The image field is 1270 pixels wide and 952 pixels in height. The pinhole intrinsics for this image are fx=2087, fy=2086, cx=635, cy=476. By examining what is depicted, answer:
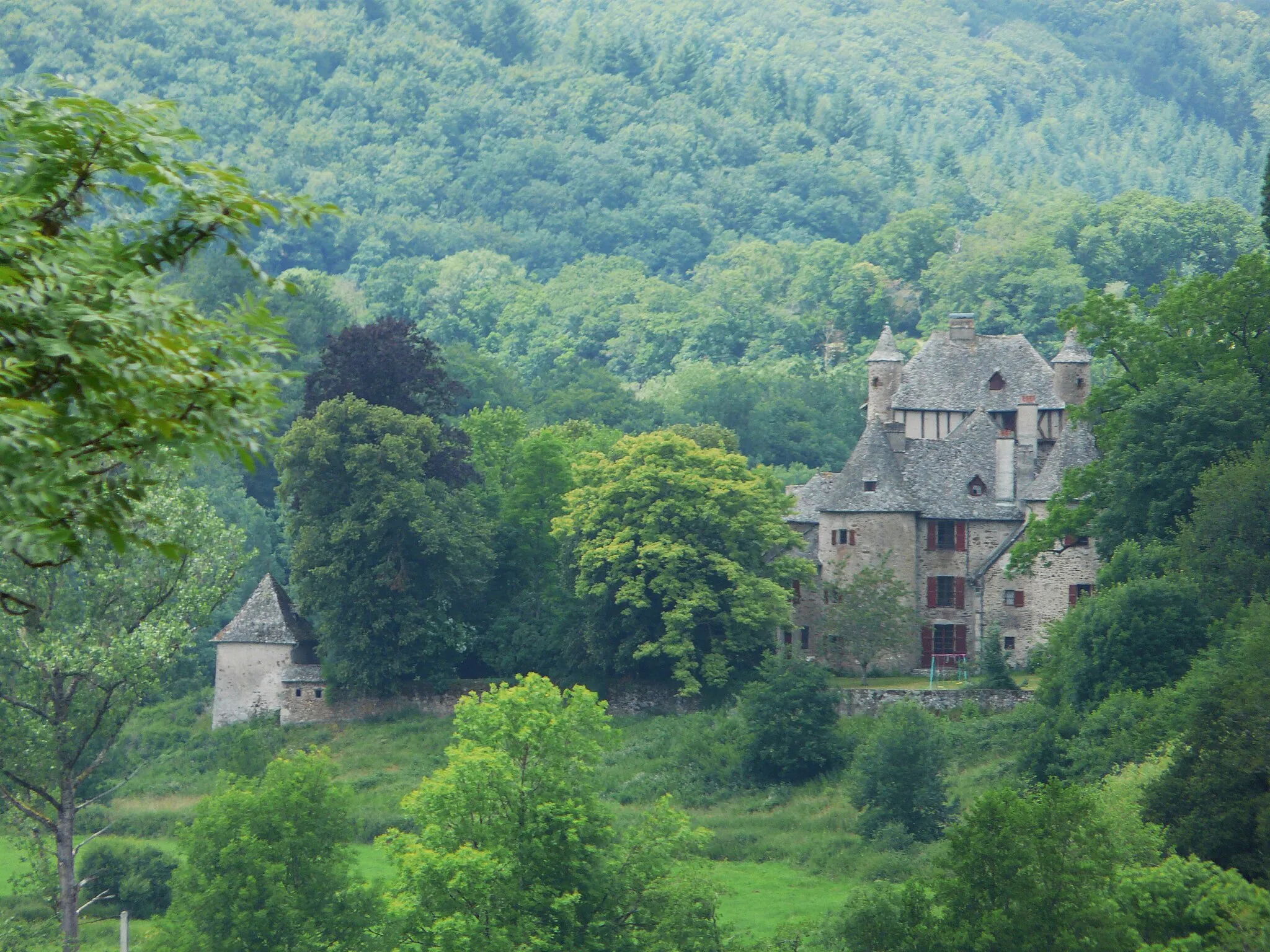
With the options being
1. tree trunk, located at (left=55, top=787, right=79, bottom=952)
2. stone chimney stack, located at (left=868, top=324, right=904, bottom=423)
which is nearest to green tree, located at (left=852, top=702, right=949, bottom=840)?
tree trunk, located at (left=55, top=787, right=79, bottom=952)

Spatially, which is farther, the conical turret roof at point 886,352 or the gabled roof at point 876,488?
the conical turret roof at point 886,352

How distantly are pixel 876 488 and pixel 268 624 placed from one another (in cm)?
1985

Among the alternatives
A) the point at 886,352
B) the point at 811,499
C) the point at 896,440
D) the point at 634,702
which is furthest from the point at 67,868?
the point at 886,352

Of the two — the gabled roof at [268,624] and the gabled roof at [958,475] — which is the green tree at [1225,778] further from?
the gabled roof at [268,624]

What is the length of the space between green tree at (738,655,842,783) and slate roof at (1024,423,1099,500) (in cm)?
1067

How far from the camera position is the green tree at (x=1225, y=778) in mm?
33344

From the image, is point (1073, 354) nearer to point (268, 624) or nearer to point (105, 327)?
point (268, 624)

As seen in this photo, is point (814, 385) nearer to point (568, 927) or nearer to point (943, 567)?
point (943, 567)

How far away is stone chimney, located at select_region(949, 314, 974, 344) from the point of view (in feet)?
233

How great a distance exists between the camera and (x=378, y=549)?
207 ft

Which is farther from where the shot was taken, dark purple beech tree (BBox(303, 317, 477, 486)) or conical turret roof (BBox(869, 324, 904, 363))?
conical turret roof (BBox(869, 324, 904, 363))

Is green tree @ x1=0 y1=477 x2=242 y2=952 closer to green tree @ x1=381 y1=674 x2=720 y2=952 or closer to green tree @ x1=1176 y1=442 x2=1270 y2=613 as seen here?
green tree @ x1=381 y1=674 x2=720 y2=952

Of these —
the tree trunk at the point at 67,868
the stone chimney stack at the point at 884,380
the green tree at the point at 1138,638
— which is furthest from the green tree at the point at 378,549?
the green tree at the point at 1138,638

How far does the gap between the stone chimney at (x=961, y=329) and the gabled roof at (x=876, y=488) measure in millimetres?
7832
